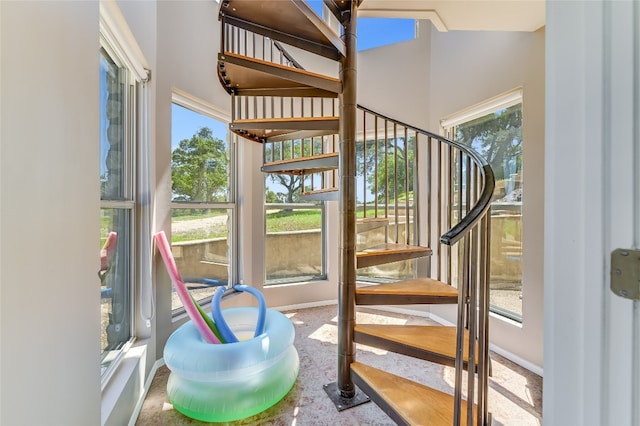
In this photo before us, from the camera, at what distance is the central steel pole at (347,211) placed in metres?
1.77

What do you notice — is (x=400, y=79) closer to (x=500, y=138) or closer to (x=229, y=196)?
(x=500, y=138)

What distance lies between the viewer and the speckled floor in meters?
1.64

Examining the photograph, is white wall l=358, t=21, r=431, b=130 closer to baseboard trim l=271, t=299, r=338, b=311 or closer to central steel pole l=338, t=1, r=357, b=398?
central steel pole l=338, t=1, r=357, b=398

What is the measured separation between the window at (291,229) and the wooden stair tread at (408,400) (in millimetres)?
1870

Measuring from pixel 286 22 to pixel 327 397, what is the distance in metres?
2.29

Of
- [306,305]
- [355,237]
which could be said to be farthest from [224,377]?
[306,305]

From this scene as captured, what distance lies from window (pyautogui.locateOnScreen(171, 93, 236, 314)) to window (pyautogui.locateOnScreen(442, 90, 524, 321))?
2.51 meters

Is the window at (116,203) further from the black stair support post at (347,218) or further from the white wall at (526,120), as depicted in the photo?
the white wall at (526,120)
